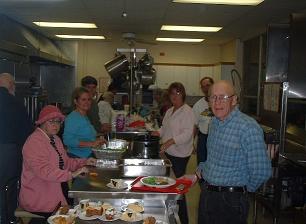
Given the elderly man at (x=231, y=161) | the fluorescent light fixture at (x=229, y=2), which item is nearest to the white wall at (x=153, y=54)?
the fluorescent light fixture at (x=229, y=2)

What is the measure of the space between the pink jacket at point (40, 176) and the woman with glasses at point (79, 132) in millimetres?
565

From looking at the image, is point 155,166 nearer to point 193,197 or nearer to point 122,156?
point 122,156

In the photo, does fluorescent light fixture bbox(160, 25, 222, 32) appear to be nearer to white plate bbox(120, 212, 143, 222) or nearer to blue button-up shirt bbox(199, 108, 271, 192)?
blue button-up shirt bbox(199, 108, 271, 192)

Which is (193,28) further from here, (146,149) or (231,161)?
(231,161)

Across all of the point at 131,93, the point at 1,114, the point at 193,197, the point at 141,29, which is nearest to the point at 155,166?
the point at 1,114

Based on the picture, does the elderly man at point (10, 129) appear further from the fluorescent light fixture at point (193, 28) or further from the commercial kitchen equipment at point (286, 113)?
the fluorescent light fixture at point (193, 28)

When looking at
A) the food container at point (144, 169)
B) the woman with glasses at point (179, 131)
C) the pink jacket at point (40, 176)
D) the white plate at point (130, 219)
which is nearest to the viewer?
the white plate at point (130, 219)

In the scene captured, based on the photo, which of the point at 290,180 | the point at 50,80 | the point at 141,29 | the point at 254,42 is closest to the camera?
the point at 290,180

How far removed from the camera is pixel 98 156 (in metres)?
2.59

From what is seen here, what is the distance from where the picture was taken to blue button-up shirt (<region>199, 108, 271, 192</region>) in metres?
1.94

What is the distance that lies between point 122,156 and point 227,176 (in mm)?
862

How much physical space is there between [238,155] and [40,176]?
1.10m

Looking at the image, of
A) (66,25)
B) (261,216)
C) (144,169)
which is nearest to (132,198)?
(144,169)

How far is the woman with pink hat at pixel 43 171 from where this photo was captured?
213cm
